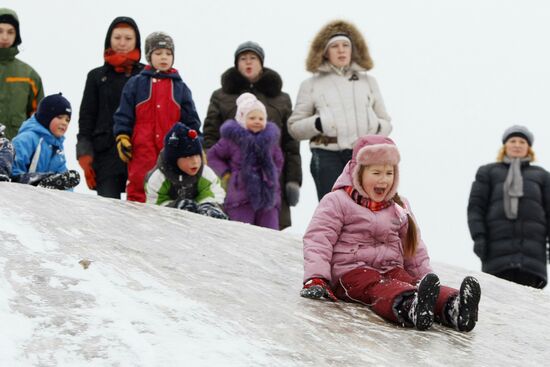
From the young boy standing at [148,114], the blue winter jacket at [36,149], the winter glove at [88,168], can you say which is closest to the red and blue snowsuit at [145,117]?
the young boy standing at [148,114]

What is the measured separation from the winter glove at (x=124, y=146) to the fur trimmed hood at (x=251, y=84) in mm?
1260

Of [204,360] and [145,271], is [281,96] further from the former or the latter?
[204,360]

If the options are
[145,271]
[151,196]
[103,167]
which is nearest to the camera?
[145,271]

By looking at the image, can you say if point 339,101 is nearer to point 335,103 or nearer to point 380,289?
point 335,103

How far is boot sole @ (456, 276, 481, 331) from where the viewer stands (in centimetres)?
466

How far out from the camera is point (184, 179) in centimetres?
744

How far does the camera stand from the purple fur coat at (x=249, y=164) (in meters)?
8.13

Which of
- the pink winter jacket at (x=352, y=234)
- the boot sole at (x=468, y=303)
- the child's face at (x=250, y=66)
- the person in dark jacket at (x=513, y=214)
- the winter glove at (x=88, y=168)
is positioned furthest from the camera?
the child's face at (x=250, y=66)

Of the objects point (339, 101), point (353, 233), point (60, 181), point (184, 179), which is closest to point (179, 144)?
point (184, 179)

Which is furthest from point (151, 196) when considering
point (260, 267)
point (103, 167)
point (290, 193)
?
point (260, 267)

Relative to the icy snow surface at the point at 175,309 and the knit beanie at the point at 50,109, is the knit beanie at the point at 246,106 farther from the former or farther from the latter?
the icy snow surface at the point at 175,309

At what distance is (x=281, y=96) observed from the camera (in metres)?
8.93

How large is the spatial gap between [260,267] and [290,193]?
9.74 ft

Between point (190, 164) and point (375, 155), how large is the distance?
2.51 m
